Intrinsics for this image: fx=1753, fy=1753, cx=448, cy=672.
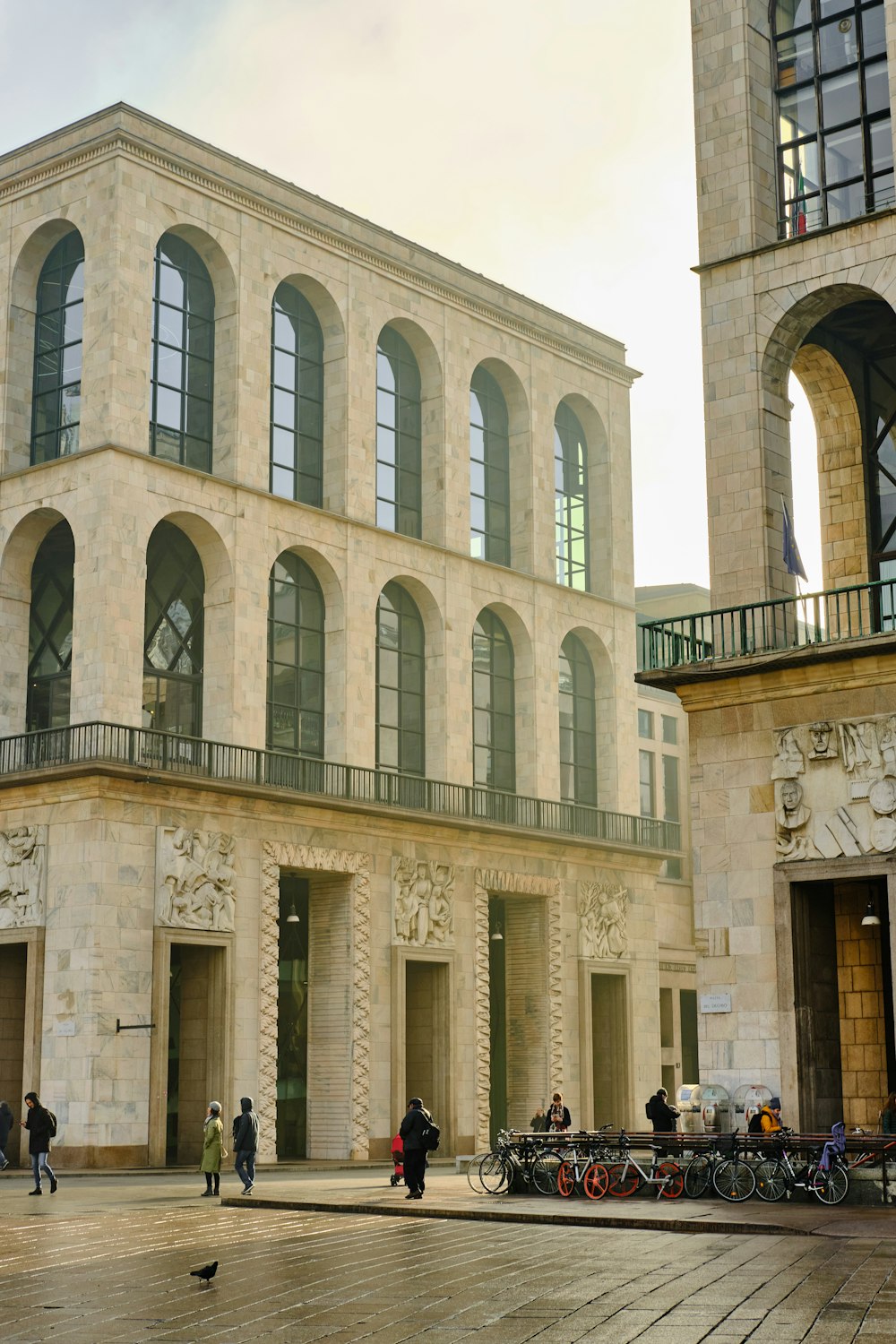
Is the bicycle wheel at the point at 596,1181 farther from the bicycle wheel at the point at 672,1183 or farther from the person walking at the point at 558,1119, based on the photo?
the person walking at the point at 558,1119

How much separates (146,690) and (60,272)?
966 centimetres

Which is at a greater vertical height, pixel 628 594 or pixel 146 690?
pixel 628 594

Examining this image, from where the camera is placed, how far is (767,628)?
81.2ft

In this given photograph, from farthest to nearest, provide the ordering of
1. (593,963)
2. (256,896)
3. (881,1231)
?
(593,963)
(256,896)
(881,1231)

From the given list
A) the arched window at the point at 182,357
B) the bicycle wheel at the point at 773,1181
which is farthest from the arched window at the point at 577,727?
the bicycle wheel at the point at 773,1181

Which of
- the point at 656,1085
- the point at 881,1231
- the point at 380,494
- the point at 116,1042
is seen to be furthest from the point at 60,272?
the point at 881,1231

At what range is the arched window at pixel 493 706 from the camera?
148 ft

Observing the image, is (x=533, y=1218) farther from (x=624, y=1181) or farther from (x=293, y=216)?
(x=293, y=216)

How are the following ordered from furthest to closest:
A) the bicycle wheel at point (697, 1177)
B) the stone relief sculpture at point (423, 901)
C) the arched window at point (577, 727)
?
the arched window at point (577, 727) → the stone relief sculpture at point (423, 901) → the bicycle wheel at point (697, 1177)

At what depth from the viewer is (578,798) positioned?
156ft

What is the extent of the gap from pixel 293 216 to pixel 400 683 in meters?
11.4

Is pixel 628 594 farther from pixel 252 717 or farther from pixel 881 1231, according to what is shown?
pixel 881 1231

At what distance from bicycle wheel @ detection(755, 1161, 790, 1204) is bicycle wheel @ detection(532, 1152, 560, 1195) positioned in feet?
11.0

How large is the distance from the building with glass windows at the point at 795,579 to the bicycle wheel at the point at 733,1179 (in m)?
1.73
